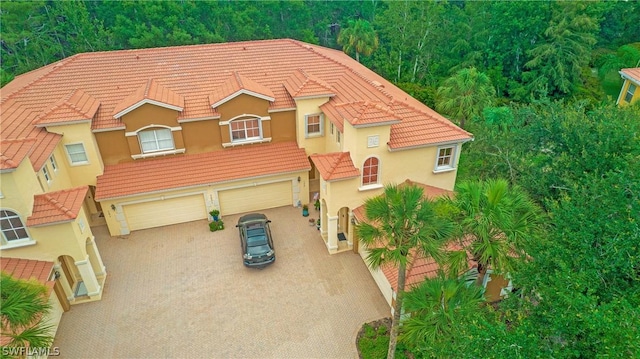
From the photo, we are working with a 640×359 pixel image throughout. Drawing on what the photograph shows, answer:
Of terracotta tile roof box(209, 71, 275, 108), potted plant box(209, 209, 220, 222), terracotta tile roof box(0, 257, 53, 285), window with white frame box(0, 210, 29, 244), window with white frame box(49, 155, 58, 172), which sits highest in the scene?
terracotta tile roof box(209, 71, 275, 108)

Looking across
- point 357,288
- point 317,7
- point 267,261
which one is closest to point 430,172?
point 357,288

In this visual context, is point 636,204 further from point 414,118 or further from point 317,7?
point 317,7

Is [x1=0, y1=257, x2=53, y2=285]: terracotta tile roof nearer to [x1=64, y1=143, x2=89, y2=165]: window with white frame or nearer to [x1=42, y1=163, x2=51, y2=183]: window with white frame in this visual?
[x1=42, y1=163, x2=51, y2=183]: window with white frame

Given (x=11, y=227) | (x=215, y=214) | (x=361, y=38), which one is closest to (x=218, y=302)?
(x=215, y=214)

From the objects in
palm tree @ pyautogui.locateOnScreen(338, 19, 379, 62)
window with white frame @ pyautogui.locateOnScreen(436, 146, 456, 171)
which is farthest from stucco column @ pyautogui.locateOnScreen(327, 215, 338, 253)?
palm tree @ pyautogui.locateOnScreen(338, 19, 379, 62)

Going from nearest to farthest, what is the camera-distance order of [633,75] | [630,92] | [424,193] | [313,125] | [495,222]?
[495,222] → [424,193] → [313,125] → [633,75] → [630,92]

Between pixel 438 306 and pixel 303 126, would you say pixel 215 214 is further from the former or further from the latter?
pixel 438 306
